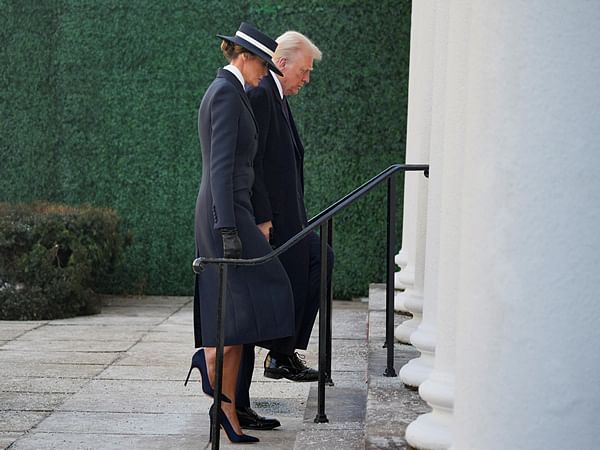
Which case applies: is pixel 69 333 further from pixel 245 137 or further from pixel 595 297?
pixel 595 297

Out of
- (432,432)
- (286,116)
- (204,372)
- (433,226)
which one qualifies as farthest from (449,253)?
(286,116)

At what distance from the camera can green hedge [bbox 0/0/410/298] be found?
983cm

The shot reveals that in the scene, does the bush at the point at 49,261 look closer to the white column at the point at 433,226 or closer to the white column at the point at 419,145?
the white column at the point at 419,145

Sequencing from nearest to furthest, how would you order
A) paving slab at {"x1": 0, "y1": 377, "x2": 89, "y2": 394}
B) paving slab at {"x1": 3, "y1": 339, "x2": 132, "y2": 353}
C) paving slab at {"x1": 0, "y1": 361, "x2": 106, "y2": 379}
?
paving slab at {"x1": 0, "y1": 377, "x2": 89, "y2": 394} → paving slab at {"x1": 0, "y1": 361, "x2": 106, "y2": 379} → paving slab at {"x1": 3, "y1": 339, "x2": 132, "y2": 353}

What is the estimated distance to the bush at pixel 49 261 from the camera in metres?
8.80

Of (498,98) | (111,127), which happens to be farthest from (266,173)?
(111,127)

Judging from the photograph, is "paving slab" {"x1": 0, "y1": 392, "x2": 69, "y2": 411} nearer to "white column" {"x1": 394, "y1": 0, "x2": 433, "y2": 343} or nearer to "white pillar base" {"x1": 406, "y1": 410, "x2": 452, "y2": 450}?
"white column" {"x1": 394, "y1": 0, "x2": 433, "y2": 343}

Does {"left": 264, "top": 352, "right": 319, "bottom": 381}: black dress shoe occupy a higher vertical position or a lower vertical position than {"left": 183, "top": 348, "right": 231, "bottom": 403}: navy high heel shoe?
lower

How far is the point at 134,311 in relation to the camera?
930cm

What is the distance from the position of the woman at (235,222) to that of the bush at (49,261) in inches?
172

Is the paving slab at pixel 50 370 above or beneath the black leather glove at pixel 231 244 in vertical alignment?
beneath

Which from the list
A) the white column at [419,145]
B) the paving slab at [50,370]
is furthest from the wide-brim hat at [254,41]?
the paving slab at [50,370]

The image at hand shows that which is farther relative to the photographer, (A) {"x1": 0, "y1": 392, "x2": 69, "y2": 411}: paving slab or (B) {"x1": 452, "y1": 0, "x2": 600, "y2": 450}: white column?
(A) {"x1": 0, "y1": 392, "x2": 69, "y2": 411}: paving slab

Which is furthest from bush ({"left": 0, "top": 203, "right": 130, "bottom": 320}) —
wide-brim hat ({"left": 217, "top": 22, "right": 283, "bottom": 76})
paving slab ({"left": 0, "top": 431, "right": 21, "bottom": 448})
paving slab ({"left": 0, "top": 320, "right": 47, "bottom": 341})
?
wide-brim hat ({"left": 217, "top": 22, "right": 283, "bottom": 76})
